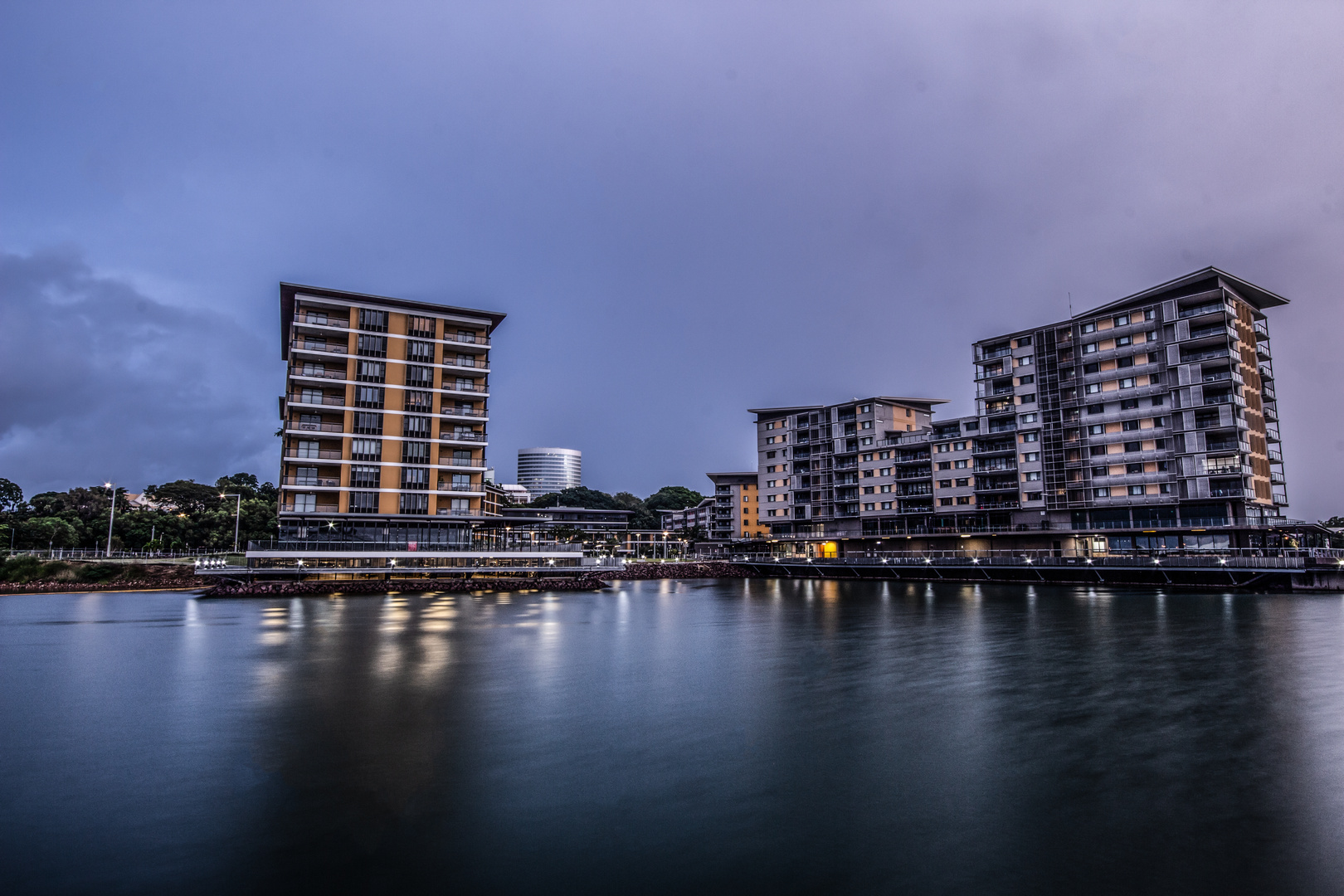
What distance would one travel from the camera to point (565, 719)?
19.1 metres

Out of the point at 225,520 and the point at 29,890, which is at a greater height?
the point at 225,520

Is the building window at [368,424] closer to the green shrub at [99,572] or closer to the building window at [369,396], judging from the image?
the building window at [369,396]

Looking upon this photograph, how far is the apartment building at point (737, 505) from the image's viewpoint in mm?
146000

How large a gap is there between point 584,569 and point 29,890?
71.6 metres

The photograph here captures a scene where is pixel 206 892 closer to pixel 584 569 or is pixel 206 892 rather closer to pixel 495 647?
pixel 495 647

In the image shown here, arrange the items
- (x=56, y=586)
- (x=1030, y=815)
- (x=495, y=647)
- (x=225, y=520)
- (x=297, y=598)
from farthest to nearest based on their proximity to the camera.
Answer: (x=225, y=520) → (x=56, y=586) → (x=297, y=598) → (x=495, y=647) → (x=1030, y=815)

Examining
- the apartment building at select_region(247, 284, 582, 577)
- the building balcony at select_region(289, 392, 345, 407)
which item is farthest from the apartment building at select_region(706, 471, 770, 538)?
the building balcony at select_region(289, 392, 345, 407)

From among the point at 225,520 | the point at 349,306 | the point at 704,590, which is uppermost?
the point at 349,306

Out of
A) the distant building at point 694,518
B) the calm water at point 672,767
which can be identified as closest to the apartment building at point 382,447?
the calm water at point 672,767

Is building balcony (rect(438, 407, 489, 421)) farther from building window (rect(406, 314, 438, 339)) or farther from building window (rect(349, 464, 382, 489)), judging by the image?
building window (rect(349, 464, 382, 489))

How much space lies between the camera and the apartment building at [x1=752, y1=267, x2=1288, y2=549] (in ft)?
248

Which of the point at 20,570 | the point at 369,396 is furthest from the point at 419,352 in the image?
the point at 20,570

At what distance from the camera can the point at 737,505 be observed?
146 m

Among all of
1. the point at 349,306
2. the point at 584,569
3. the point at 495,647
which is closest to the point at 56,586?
the point at 349,306
